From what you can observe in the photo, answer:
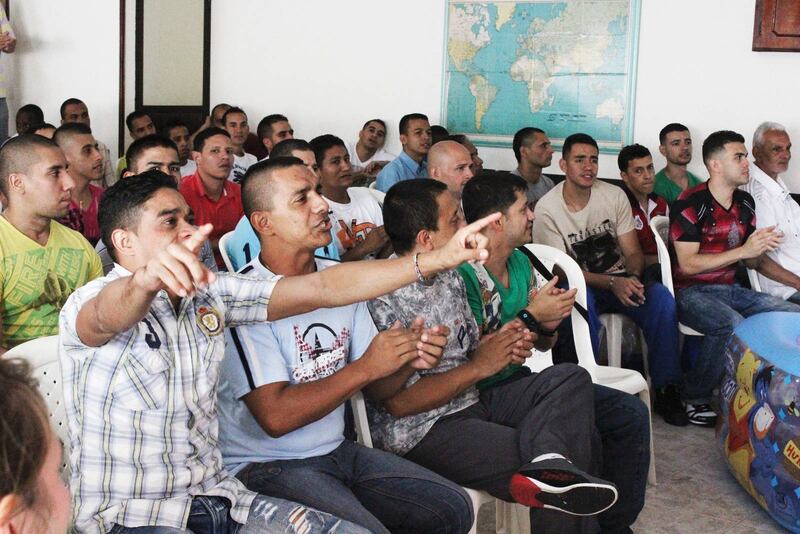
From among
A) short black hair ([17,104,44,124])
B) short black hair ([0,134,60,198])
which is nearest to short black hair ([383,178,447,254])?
short black hair ([0,134,60,198])

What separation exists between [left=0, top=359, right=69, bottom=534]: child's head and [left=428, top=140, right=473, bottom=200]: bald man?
9.75ft

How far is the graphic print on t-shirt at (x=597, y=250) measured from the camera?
4188mm

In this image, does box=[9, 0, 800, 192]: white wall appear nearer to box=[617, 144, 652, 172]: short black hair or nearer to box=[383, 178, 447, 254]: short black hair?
box=[617, 144, 652, 172]: short black hair

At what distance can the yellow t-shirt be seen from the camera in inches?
98.4

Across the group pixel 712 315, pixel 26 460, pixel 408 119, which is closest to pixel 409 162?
pixel 408 119

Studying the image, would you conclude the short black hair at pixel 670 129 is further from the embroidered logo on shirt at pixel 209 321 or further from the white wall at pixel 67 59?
the embroidered logo on shirt at pixel 209 321

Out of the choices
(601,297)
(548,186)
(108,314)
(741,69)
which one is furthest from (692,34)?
(108,314)

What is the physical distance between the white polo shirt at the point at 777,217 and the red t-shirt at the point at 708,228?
20cm

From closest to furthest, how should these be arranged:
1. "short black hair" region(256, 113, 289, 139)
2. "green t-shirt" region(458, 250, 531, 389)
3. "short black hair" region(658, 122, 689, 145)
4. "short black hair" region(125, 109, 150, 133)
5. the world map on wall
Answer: "green t-shirt" region(458, 250, 531, 389), "short black hair" region(658, 122, 689, 145), the world map on wall, "short black hair" region(256, 113, 289, 139), "short black hair" region(125, 109, 150, 133)

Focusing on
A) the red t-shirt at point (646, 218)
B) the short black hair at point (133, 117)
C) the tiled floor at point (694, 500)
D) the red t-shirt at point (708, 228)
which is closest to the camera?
the tiled floor at point (694, 500)

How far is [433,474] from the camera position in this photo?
2.03m

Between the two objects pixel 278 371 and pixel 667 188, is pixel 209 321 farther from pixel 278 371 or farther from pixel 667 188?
pixel 667 188

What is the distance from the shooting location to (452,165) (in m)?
3.82

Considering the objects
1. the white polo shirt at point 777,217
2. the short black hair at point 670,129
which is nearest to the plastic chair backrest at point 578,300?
the white polo shirt at point 777,217
